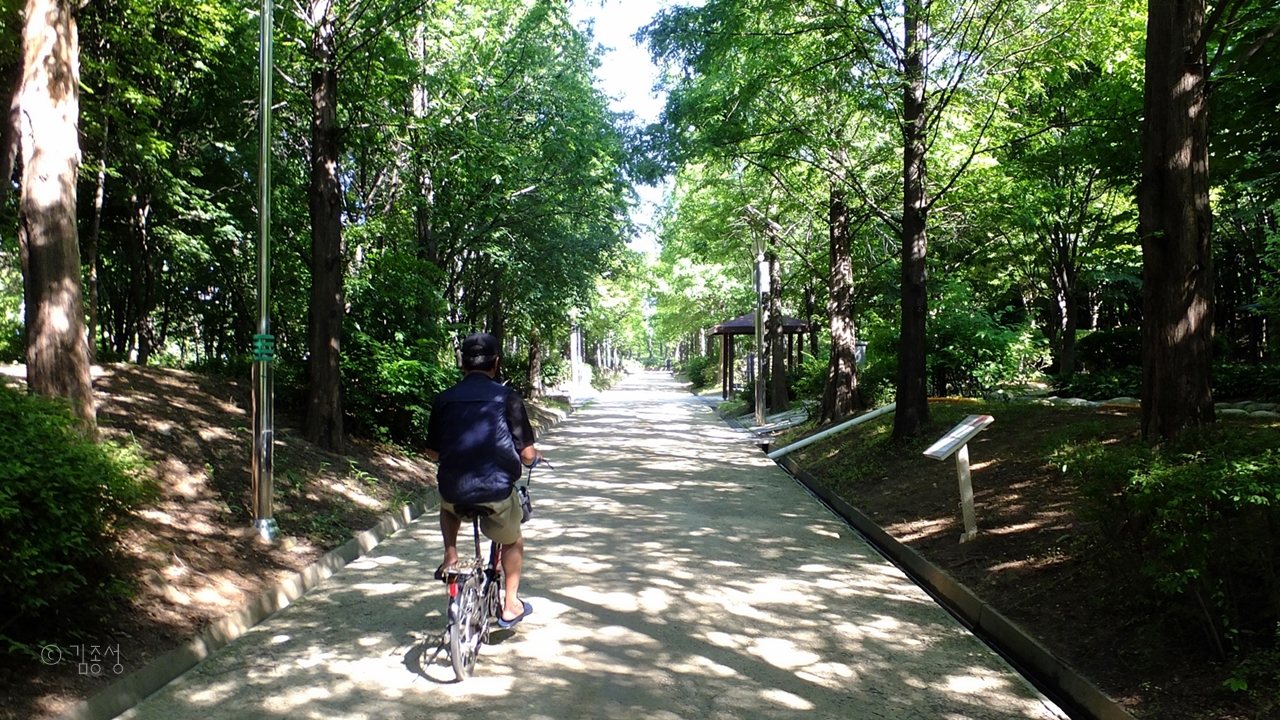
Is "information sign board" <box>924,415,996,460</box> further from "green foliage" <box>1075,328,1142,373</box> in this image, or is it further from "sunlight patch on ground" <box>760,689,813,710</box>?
"green foliage" <box>1075,328,1142,373</box>

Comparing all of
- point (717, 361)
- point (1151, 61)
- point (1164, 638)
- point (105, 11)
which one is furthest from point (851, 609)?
point (717, 361)

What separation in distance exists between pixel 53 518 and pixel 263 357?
11.5 feet

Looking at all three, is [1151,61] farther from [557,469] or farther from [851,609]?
[557,469]

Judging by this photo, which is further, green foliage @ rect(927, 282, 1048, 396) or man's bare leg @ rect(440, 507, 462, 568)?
green foliage @ rect(927, 282, 1048, 396)

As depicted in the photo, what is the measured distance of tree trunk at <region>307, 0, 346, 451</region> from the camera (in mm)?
10719

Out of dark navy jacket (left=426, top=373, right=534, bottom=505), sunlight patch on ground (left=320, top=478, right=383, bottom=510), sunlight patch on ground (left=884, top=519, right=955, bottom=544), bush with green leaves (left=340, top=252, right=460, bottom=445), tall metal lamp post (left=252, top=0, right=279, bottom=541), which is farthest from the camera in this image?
bush with green leaves (left=340, top=252, right=460, bottom=445)

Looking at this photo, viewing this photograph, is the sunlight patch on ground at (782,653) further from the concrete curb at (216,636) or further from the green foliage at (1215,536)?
the concrete curb at (216,636)

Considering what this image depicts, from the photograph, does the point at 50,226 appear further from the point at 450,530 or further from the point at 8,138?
the point at 450,530

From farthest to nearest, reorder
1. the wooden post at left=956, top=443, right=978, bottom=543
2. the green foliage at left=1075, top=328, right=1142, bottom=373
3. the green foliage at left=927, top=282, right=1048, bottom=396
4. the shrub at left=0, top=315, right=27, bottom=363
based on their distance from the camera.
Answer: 1. the green foliage at left=1075, top=328, right=1142, bottom=373
2. the green foliage at left=927, top=282, right=1048, bottom=396
3. the shrub at left=0, top=315, right=27, bottom=363
4. the wooden post at left=956, top=443, right=978, bottom=543

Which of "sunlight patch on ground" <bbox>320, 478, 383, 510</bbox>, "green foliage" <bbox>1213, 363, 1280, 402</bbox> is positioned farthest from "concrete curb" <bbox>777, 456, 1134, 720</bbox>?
"green foliage" <bbox>1213, 363, 1280, 402</bbox>

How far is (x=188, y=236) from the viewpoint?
16.9 m

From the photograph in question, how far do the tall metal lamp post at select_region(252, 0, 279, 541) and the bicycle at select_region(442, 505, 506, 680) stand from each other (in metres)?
3.14

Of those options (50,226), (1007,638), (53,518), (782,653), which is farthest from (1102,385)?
(53,518)

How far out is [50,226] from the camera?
645cm
